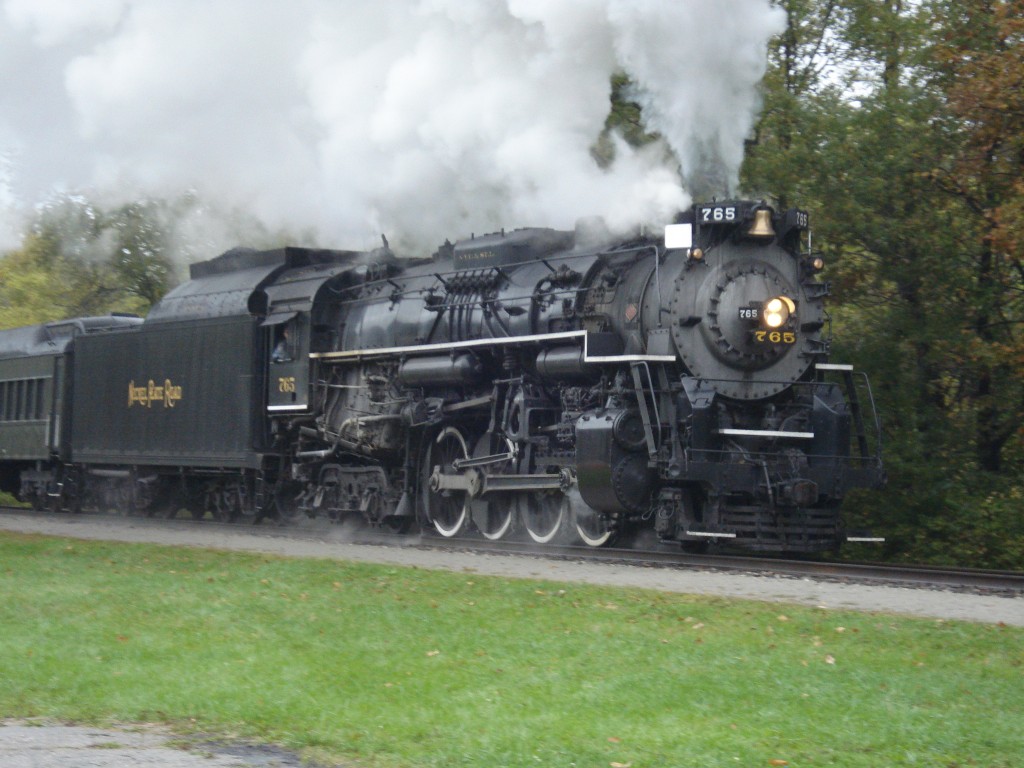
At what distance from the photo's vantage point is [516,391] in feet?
49.8

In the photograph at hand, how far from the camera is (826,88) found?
19062 millimetres

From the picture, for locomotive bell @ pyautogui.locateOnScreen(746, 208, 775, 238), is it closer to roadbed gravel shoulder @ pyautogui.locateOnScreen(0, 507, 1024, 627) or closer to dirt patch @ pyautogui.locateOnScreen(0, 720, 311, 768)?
roadbed gravel shoulder @ pyautogui.locateOnScreen(0, 507, 1024, 627)

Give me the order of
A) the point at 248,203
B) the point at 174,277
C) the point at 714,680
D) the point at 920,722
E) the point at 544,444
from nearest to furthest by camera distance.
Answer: the point at 920,722
the point at 714,680
the point at 544,444
the point at 248,203
the point at 174,277

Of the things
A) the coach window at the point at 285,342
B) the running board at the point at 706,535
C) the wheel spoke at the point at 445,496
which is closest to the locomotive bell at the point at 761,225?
the running board at the point at 706,535

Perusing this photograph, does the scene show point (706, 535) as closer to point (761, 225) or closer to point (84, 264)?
point (761, 225)

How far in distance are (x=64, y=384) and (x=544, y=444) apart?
12.2 m

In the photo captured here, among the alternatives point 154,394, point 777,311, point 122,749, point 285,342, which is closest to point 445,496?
point 285,342

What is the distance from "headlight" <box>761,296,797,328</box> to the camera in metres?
13.9

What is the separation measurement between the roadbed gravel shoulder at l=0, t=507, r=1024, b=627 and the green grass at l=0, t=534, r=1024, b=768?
0.65 meters

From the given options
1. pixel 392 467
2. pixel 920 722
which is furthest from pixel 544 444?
pixel 920 722

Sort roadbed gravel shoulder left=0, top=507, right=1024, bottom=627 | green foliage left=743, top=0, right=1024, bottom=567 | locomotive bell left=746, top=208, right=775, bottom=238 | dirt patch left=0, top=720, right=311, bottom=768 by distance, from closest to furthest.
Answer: dirt patch left=0, top=720, right=311, bottom=768 < roadbed gravel shoulder left=0, top=507, right=1024, bottom=627 < locomotive bell left=746, top=208, right=775, bottom=238 < green foliage left=743, top=0, right=1024, bottom=567

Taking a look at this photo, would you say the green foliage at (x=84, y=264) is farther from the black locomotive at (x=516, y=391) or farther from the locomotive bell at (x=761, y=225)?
the locomotive bell at (x=761, y=225)

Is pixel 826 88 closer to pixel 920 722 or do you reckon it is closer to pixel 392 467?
pixel 392 467

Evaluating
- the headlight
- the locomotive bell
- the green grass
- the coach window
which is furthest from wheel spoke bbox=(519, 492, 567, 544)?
the coach window
